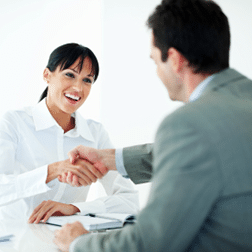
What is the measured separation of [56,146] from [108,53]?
2000 millimetres

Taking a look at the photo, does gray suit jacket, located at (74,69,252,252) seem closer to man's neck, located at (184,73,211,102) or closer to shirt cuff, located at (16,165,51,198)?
man's neck, located at (184,73,211,102)

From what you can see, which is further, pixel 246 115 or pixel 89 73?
pixel 89 73

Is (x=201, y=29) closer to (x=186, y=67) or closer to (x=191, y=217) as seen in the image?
(x=186, y=67)

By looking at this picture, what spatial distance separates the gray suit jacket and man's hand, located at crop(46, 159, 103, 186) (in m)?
0.83

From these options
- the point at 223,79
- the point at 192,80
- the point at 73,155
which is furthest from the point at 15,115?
the point at 223,79

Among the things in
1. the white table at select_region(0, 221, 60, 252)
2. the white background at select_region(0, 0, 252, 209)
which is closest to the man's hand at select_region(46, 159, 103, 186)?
the white table at select_region(0, 221, 60, 252)

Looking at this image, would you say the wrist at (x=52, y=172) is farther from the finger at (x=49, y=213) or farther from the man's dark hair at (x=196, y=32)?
the man's dark hair at (x=196, y=32)

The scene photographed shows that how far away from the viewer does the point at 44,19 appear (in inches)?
147

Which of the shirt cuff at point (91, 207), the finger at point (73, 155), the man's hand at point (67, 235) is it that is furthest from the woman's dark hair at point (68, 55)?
the man's hand at point (67, 235)

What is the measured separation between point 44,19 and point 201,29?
10.3ft

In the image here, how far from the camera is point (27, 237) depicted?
1.18 metres

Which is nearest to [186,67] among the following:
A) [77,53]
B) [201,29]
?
[201,29]

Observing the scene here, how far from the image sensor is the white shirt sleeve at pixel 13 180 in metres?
1.60

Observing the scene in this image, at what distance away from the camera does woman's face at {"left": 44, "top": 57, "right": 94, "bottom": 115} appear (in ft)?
6.86
